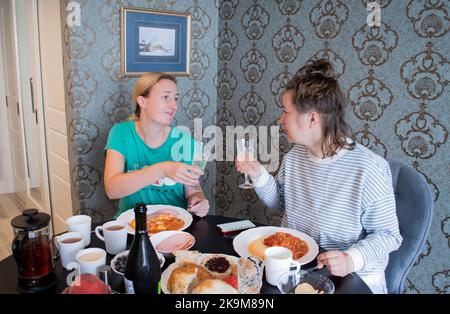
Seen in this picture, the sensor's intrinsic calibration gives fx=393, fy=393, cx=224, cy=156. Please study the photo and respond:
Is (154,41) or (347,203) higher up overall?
(154,41)

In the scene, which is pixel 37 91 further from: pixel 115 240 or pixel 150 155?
pixel 115 240

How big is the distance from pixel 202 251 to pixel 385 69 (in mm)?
1413

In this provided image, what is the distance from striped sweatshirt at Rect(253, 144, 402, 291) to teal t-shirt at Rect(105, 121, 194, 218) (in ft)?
1.74

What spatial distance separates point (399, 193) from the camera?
163 centimetres

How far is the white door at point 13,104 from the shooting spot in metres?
3.84

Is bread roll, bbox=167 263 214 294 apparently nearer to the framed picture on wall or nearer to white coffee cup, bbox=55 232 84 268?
white coffee cup, bbox=55 232 84 268

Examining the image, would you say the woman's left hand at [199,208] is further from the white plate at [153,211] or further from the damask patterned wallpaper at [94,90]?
the damask patterned wallpaper at [94,90]

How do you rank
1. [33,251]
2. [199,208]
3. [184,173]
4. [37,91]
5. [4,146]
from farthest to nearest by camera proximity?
1. [4,146]
2. [37,91]
3. [199,208]
4. [184,173]
5. [33,251]

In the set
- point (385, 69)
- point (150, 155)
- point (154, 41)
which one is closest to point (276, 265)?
point (150, 155)

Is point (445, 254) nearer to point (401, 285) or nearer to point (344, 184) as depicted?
point (401, 285)

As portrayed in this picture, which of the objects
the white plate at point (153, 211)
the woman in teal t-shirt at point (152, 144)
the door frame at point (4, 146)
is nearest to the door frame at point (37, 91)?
the door frame at point (4, 146)

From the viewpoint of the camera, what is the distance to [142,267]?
42.3 inches

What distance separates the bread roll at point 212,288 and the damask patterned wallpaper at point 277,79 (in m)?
1.44

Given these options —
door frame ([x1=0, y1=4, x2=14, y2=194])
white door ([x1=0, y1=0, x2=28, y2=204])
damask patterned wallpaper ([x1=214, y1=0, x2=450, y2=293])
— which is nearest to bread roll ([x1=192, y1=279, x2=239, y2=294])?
damask patterned wallpaper ([x1=214, y1=0, x2=450, y2=293])
